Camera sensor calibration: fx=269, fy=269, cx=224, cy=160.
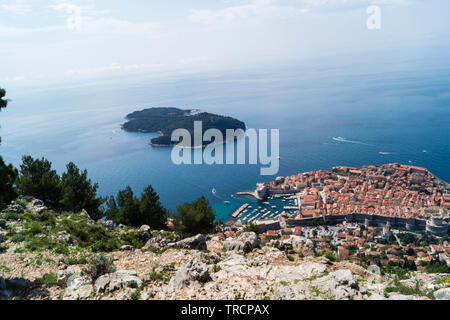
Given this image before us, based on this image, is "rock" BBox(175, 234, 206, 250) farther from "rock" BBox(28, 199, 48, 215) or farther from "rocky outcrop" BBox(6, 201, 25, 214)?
"rocky outcrop" BBox(6, 201, 25, 214)

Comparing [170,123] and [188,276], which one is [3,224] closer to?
[188,276]

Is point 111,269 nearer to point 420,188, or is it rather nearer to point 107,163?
point 420,188

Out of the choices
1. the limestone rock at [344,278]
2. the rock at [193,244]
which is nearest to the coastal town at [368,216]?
the rock at [193,244]

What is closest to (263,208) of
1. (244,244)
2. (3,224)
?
(244,244)

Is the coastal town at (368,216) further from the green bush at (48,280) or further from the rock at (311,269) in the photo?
the green bush at (48,280)

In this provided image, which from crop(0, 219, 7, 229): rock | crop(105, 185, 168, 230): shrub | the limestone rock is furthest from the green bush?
crop(105, 185, 168, 230): shrub

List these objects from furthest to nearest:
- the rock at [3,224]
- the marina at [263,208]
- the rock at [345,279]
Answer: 1. the marina at [263,208]
2. the rock at [3,224]
3. the rock at [345,279]
